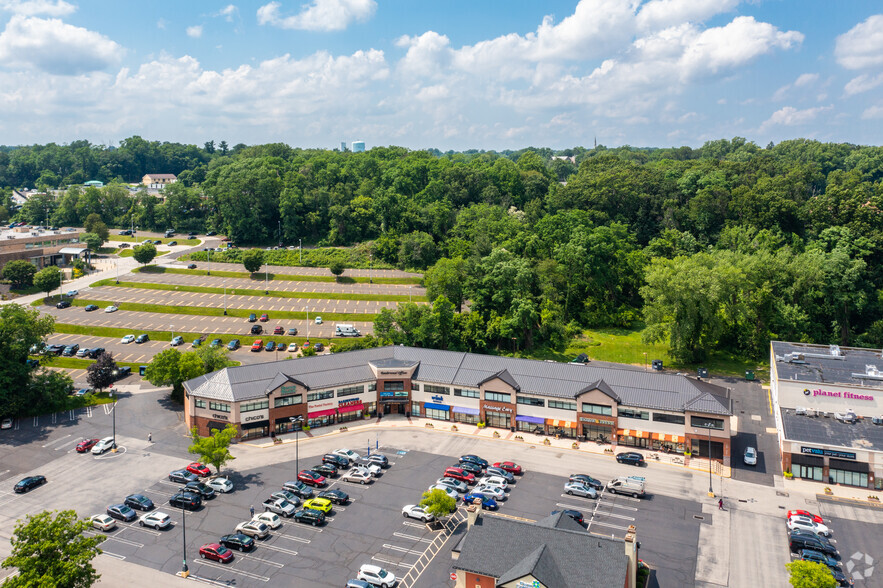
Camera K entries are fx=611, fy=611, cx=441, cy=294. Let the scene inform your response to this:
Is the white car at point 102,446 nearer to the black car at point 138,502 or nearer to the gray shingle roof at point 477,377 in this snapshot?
the gray shingle roof at point 477,377

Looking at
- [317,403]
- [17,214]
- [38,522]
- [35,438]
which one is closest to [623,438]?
A: [317,403]

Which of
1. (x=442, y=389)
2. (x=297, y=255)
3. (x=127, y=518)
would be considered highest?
Answer: (x=297, y=255)

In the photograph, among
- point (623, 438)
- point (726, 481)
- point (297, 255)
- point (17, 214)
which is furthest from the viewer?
point (17, 214)

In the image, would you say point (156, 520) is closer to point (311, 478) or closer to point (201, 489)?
point (201, 489)

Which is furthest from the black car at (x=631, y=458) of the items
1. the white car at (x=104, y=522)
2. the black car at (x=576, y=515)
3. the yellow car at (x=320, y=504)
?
the white car at (x=104, y=522)

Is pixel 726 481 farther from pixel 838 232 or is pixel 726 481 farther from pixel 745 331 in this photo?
pixel 838 232

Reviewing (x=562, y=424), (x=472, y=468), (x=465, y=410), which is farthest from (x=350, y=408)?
(x=562, y=424)

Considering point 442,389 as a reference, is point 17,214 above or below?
above
